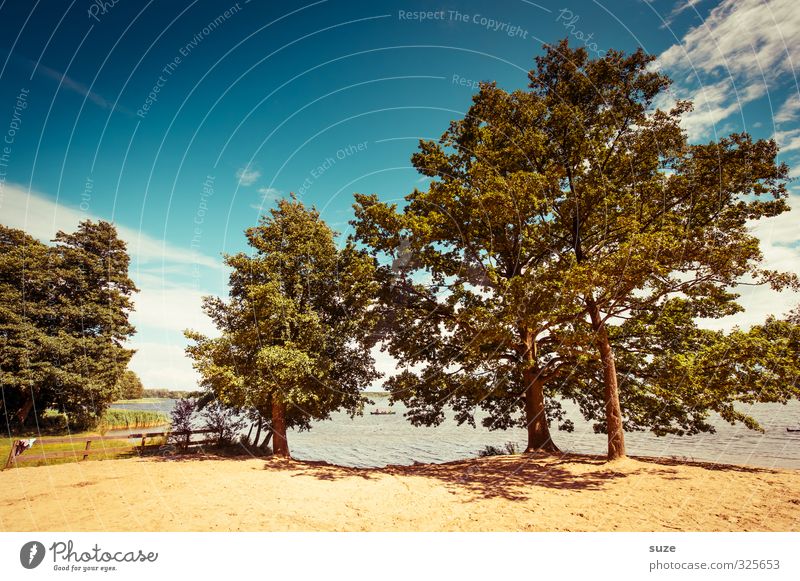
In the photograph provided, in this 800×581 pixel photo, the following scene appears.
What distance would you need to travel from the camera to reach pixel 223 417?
20.1 meters

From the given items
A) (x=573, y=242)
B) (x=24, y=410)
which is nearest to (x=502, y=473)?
(x=573, y=242)

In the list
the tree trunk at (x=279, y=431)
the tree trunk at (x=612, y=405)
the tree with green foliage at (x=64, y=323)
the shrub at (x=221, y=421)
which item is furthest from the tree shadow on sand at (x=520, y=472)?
the tree with green foliage at (x=64, y=323)

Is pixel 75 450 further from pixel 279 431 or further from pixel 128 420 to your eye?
pixel 128 420

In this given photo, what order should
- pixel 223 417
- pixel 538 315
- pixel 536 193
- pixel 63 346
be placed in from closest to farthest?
pixel 538 315, pixel 536 193, pixel 223 417, pixel 63 346

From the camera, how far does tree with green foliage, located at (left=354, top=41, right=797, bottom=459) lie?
10.8 metres

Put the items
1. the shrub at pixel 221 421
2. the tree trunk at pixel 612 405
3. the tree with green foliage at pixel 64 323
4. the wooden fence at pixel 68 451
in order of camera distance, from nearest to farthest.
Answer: the tree trunk at pixel 612 405 → the wooden fence at pixel 68 451 → the shrub at pixel 221 421 → the tree with green foliage at pixel 64 323

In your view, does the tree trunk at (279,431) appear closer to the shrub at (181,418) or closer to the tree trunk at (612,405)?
the shrub at (181,418)

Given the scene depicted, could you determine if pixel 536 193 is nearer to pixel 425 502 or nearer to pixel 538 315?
pixel 538 315

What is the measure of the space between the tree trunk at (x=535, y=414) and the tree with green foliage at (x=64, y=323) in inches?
1301

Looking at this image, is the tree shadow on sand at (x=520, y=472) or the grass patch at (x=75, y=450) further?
the grass patch at (x=75, y=450)

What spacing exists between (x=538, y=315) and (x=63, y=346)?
34720mm

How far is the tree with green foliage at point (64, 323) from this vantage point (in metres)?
24.7

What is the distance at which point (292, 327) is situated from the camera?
16109mm
